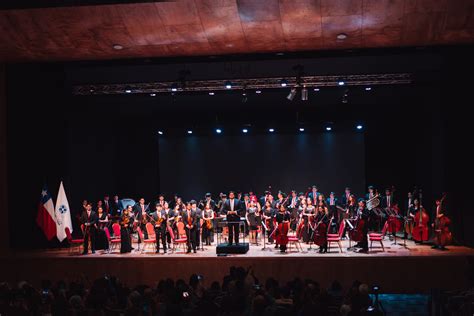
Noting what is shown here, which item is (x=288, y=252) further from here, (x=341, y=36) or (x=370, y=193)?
(x=341, y=36)

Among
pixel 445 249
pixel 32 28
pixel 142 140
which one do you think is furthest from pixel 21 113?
pixel 445 249

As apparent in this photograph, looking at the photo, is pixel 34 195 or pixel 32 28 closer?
pixel 32 28

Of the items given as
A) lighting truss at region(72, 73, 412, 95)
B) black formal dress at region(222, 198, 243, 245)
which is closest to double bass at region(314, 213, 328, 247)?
black formal dress at region(222, 198, 243, 245)

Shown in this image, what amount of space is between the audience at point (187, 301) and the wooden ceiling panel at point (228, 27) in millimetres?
6024

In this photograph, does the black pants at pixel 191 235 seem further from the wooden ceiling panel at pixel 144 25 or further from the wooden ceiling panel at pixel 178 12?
the wooden ceiling panel at pixel 178 12

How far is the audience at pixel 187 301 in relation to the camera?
22.9 feet

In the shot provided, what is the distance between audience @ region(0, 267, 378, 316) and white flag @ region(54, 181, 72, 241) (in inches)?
238

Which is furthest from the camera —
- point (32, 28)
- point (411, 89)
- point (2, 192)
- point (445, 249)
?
point (411, 89)

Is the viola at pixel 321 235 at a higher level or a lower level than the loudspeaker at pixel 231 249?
higher

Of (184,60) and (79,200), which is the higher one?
(184,60)

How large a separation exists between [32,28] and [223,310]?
8.74 metres

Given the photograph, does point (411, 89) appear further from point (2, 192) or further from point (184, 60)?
point (2, 192)

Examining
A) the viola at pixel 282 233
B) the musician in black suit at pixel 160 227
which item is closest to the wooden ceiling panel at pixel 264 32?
the viola at pixel 282 233

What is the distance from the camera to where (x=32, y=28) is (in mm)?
12617
